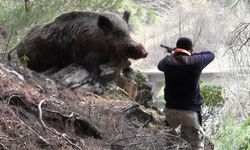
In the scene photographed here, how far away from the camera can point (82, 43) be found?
5781mm

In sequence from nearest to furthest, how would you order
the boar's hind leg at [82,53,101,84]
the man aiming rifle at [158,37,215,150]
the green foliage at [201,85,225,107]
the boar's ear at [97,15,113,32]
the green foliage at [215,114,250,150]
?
the man aiming rifle at [158,37,215,150] < the boar's ear at [97,15,113,32] < the boar's hind leg at [82,53,101,84] < the green foliage at [201,85,225,107] < the green foliage at [215,114,250,150]

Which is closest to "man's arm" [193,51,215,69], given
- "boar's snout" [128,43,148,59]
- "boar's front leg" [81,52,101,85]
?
"boar's snout" [128,43,148,59]

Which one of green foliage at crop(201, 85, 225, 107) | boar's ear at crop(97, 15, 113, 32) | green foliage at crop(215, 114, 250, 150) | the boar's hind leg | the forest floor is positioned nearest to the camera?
the forest floor

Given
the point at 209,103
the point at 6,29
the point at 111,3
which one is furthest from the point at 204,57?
the point at 111,3

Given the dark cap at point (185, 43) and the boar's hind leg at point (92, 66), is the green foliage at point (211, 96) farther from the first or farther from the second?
the dark cap at point (185, 43)

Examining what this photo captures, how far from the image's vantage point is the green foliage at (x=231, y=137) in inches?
318

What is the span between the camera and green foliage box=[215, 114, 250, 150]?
8.08 m

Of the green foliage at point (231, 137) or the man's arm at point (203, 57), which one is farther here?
the green foliage at point (231, 137)

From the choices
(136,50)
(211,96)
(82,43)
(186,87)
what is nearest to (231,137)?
(211,96)

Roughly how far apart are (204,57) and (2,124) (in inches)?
81.1

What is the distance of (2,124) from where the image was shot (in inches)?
125

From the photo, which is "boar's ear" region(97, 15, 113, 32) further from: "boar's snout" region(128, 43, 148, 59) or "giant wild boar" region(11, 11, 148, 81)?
"boar's snout" region(128, 43, 148, 59)

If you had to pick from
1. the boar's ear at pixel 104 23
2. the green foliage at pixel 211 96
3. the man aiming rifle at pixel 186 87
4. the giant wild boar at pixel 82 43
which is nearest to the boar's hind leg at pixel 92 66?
the giant wild boar at pixel 82 43

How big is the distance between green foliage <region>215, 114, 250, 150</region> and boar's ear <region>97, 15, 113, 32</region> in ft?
9.83
